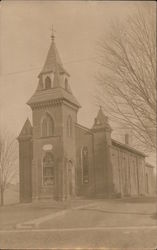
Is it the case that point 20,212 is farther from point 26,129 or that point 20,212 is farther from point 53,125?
point 53,125

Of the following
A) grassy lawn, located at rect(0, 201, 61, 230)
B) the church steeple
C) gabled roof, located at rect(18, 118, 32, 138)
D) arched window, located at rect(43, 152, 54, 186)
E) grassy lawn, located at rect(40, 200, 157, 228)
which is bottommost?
grassy lawn, located at rect(40, 200, 157, 228)

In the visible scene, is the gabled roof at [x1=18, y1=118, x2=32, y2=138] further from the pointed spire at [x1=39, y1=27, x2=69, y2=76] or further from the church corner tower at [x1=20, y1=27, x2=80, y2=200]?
the pointed spire at [x1=39, y1=27, x2=69, y2=76]

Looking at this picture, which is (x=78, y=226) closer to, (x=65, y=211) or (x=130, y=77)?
(x=65, y=211)

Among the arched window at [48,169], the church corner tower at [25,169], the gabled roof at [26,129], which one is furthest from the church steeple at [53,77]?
the arched window at [48,169]

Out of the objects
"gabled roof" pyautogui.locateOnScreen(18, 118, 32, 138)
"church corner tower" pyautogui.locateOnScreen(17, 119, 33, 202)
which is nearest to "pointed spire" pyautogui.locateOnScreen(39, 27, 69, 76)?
"gabled roof" pyautogui.locateOnScreen(18, 118, 32, 138)

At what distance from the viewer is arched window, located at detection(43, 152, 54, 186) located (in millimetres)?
13555

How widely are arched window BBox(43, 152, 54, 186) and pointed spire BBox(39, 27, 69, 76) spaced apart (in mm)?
4399

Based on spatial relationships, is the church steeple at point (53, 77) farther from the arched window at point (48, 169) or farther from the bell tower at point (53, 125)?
the arched window at point (48, 169)

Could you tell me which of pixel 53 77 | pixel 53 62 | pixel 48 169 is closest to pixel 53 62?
pixel 53 62

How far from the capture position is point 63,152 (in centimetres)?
1725

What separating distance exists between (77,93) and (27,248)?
4441 mm

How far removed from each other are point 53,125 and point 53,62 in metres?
5.09

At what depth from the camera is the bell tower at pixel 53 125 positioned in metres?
10.3

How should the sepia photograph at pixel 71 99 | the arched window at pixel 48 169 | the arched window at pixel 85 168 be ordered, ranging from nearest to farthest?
the sepia photograph at pixel 71 99
the arched window at pixel 85 168
the arched window at pixel 48 169
